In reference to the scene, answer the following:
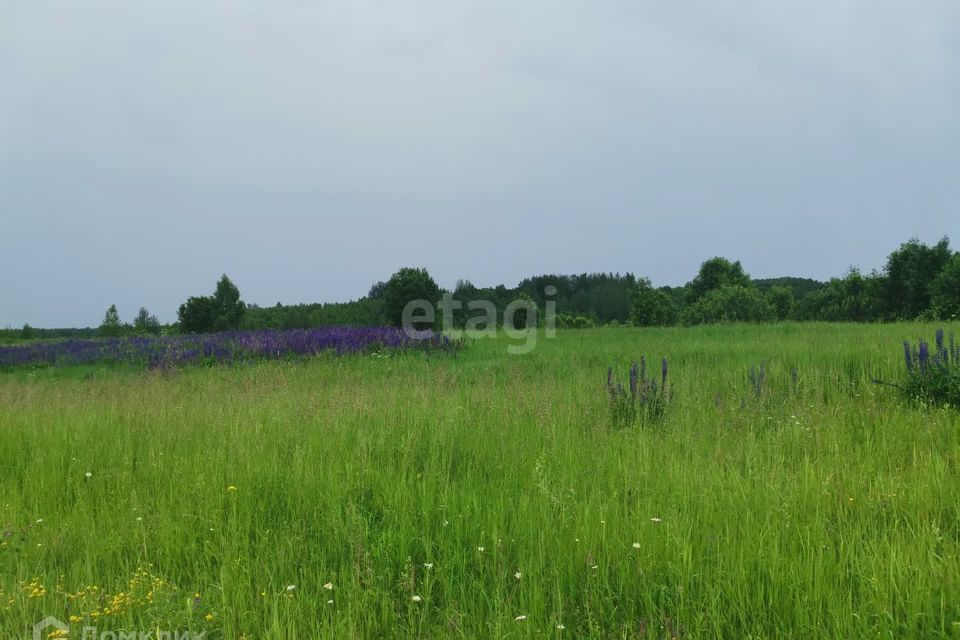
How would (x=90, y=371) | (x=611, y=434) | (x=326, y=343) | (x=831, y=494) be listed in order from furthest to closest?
(x=326, y=343)
(x=90, y=371)
(x=611, y=434)
(x=831, y=494)

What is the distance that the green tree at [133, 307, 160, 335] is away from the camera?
106 feet

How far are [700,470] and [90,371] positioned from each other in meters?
14.2

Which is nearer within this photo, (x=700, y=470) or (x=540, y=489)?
(x=540, y=489)

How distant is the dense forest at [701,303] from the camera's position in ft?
101

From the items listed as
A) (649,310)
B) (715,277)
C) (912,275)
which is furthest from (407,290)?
(715,277)

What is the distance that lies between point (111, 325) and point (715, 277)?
50.1 meters

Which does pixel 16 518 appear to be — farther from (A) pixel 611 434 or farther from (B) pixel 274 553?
(A) pixel 611 434

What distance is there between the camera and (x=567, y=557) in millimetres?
2551

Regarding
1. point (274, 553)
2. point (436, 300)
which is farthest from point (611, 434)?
point (436, 300)
